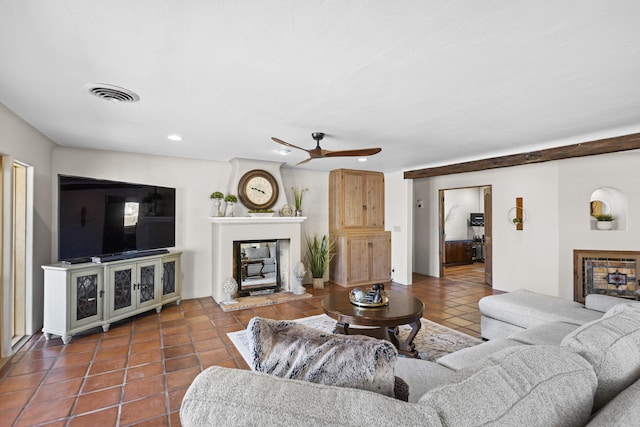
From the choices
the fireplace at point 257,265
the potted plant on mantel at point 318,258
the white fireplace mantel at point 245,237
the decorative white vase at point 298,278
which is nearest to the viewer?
the white fireplace mantel at point 245,237

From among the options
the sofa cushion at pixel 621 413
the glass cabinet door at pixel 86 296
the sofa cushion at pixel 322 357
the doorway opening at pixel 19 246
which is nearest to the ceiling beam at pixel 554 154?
the sofa cushion at pixel 621 413

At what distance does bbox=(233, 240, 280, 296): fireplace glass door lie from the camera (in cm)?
486

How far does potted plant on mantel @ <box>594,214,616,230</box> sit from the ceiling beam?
1358 mm

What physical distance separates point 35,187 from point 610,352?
479cm

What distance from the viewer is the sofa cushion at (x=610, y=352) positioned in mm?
1087

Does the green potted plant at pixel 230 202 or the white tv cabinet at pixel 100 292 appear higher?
the green potted plant at pixel 230 202

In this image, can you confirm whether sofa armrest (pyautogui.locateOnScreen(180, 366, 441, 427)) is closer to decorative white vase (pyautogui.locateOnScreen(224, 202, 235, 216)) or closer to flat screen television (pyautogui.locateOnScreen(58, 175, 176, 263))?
flat screen television (pyautogui.locateOnScreen(58, 175, 176, 263))

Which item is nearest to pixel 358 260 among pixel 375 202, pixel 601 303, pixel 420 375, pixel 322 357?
pixel 375 202

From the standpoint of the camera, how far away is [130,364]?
2.72m

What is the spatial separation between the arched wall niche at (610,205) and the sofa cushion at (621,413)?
Result: 4.58 meters

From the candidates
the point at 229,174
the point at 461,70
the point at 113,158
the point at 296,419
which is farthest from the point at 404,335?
the point at 113,158

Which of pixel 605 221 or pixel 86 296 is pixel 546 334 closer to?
pixel 605 221

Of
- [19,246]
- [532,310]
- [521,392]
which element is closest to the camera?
[521,392]

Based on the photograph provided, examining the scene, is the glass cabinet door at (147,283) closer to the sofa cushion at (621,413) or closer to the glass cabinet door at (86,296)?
the glass cabinet door at (86,296)
